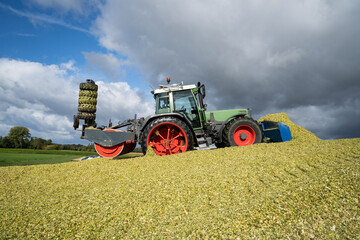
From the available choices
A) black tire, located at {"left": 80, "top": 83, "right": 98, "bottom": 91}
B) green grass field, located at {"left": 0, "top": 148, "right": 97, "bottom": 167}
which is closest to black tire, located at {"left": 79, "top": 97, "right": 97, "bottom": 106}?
black tire, located at {"left": 80, "top": 83, "right": 98, "bottom": 91}

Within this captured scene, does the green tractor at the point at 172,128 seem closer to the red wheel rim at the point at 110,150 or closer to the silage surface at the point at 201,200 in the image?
the red wheel rim at the point at 110,150

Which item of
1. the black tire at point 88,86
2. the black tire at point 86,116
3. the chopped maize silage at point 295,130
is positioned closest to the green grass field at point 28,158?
the black tire at point 86,116

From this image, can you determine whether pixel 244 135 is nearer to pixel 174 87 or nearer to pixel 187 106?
pixel 187 106

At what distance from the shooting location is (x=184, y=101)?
20.5ft

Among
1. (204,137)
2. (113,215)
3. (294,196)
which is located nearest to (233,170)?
(294,196)

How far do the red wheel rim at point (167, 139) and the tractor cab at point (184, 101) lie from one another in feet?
2.42

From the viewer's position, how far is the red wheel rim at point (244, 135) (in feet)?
19.9

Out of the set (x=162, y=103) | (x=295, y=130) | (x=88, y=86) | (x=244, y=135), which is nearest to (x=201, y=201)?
(x=244, y=135)

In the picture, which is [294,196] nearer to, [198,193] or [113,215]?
[198,193]

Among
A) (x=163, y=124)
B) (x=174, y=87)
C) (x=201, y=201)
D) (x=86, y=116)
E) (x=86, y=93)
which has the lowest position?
(x=201, y=201)

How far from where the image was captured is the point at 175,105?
6.18 meters

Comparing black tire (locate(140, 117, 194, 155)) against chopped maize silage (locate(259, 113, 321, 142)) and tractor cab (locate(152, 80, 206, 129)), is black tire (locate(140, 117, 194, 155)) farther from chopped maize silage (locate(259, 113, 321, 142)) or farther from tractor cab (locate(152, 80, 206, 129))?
chopped maize silage (locate(259, 113, 321, 142))

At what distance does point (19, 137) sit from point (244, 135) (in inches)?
1696

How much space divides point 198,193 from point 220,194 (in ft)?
1.09
